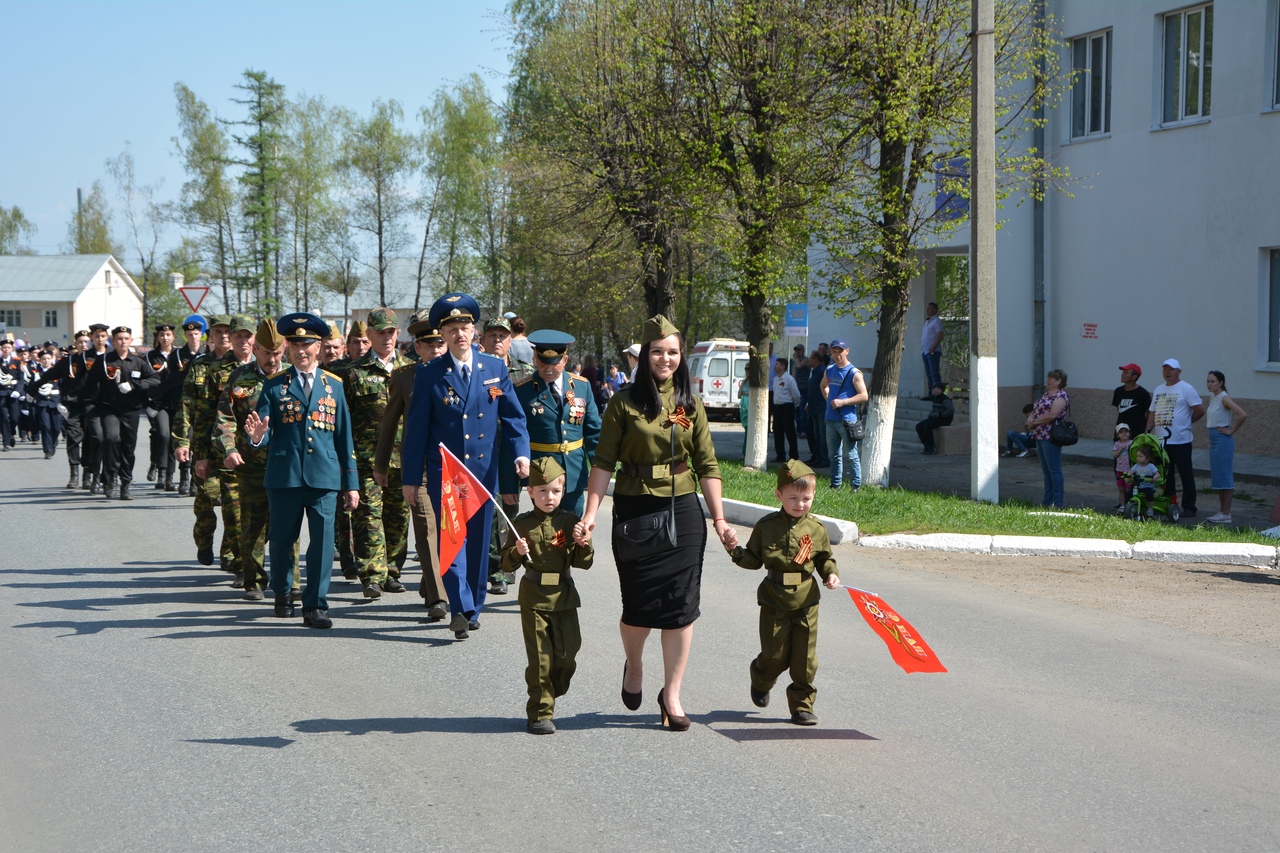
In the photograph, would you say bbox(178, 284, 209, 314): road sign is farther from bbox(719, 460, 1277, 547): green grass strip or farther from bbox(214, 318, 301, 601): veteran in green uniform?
bbox(214, 318, 301, 601): veteran in green uniform

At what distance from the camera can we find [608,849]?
442 centimetres

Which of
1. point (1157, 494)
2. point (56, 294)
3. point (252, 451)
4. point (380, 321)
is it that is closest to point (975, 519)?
point (1157, 494)

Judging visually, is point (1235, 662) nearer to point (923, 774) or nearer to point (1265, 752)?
point (1265, 752)

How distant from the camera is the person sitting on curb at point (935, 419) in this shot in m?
22.0

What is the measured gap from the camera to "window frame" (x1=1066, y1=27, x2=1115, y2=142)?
2219 centimetres

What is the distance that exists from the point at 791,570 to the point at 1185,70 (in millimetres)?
18364

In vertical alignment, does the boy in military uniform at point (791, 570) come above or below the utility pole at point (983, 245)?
below

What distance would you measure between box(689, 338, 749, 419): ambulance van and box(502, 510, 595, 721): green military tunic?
97.1ft

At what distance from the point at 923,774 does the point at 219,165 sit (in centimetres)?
7087

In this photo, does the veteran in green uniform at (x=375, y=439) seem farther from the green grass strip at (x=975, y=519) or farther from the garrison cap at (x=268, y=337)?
the green grass strip at (x=975, y=519)

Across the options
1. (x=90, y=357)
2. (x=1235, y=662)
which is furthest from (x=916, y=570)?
(x=90, y=357)

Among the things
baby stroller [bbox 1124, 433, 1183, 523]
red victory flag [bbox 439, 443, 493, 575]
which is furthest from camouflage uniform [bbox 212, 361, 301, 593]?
baby stroller [bbox 1124, 433, 1183, 523]

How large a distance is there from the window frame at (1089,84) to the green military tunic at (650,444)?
61.2ft

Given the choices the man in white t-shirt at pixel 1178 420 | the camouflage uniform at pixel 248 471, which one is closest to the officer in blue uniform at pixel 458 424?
the camouflage uniform at pixel 248 471
